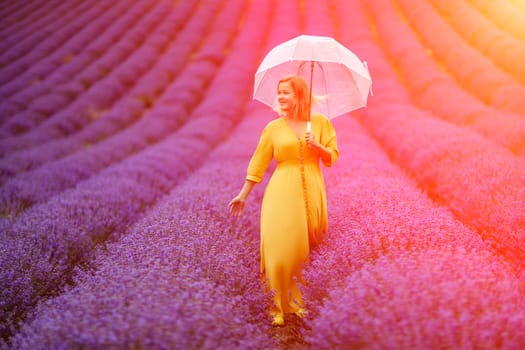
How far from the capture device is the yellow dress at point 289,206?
7.98ft

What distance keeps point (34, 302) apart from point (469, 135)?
491 centimetres

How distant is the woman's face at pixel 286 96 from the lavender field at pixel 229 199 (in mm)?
886

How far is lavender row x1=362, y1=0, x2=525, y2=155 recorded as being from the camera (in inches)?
200

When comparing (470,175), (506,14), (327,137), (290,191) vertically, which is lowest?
(470,175)

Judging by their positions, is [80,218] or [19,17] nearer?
[80,218]

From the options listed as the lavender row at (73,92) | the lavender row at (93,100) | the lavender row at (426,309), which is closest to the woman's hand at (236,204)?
the lavender row at (426,309)

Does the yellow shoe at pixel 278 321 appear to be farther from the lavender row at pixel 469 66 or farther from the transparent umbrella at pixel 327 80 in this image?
the lavender row at pixel 469 66

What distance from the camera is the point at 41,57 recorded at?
12.7m

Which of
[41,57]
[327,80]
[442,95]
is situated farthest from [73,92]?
[327,80]

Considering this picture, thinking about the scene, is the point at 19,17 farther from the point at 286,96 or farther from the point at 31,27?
the point at 286,96

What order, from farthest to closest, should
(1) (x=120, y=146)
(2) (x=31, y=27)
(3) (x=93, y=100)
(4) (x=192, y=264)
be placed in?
(2) (x=31, y=27) → (3) (x=93, y=100) → (1) (x=120, y=146) → (4) (x=192, y=264)

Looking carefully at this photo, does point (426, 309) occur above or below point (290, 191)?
above

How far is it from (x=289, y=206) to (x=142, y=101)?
8.90 meters

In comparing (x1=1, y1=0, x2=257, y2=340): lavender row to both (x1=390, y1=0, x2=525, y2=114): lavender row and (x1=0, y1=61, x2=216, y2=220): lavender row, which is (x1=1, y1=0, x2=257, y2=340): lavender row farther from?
(x1=390, y1=0, x2=525, y2=114): lavender row
